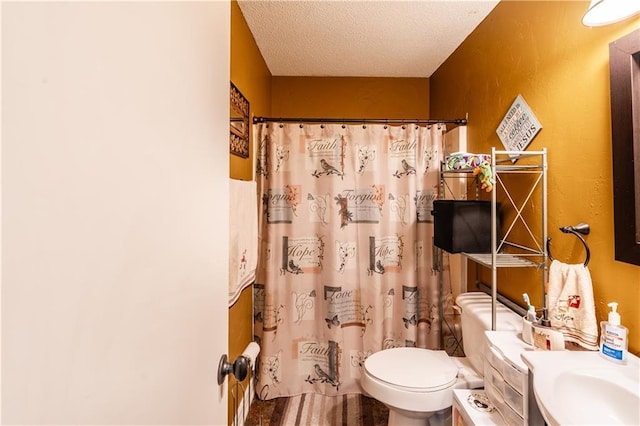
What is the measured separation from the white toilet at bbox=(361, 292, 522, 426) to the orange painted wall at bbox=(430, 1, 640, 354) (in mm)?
237

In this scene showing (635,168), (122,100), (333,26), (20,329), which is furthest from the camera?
(333,26)

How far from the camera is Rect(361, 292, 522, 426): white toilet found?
1.43 m

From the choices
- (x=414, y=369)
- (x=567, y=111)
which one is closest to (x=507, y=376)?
(x=414, y=369)

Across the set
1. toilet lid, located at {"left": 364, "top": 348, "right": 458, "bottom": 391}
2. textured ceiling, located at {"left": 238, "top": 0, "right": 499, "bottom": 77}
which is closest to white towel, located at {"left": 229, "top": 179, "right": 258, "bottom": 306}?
toilet lid, located at {"left": 364, "top": 348, "right": 458, "bottom": 391}

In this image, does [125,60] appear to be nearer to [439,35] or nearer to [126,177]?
[126,177]

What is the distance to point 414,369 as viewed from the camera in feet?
5.19

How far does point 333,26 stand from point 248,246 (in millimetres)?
1473

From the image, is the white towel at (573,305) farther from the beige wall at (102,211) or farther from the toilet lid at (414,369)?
the beige wall at (102,211)

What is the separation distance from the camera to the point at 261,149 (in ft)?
7.14

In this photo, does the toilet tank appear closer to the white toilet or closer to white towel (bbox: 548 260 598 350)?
the white toilet

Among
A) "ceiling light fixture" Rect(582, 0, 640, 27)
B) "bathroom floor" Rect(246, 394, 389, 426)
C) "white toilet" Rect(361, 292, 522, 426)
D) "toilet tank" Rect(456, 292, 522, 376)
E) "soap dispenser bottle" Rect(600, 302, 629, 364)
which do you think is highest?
"ceiling light fixture" Rect(582, 0, 640, 27)

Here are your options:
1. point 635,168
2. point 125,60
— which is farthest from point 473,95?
point 125,60

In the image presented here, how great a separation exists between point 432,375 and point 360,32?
2049 mm

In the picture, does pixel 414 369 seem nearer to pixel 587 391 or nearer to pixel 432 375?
pixel 432 375
